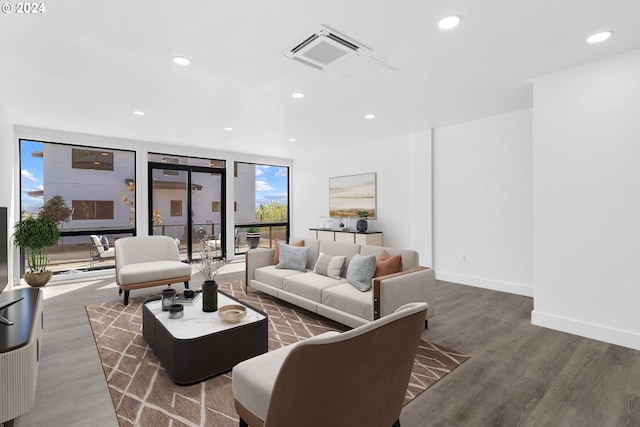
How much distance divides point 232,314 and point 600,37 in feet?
12.1

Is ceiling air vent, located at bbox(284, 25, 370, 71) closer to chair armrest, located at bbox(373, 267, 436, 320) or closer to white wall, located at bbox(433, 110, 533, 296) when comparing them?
chair armrest, located at bbox(373, 267, 436, 320)

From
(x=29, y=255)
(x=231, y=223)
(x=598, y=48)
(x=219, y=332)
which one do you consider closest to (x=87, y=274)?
(x=29, y=255)

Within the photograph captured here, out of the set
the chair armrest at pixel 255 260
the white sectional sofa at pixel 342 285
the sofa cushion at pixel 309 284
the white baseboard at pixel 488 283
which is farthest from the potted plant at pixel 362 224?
the sofa cushion at pixel 309 284

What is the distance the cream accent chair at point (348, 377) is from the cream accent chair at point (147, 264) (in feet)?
11.2

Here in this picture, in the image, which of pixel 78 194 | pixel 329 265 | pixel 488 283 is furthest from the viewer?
pixel 78 194

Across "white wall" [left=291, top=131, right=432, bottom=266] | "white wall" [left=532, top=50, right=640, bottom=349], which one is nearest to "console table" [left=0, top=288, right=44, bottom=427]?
"white wall" [left=532, top=50, right=640, bottom=349]

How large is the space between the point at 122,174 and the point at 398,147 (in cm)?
536

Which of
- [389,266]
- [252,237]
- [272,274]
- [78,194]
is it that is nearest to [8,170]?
[78,194]

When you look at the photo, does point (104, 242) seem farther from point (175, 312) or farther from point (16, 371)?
point (16, 371)

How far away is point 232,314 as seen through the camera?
8.36ft

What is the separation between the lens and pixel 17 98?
3.76m

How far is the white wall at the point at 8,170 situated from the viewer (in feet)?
13.0

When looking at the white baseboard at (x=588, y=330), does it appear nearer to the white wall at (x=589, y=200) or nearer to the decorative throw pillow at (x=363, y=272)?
the white wall at (x=589, y=200)

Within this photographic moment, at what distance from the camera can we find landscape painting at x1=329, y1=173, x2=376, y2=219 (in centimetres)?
659
